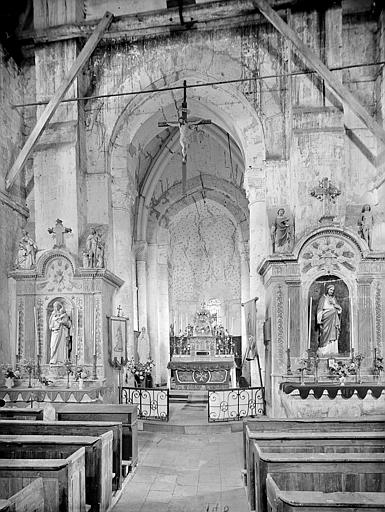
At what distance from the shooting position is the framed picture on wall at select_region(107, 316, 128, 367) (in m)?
10.7

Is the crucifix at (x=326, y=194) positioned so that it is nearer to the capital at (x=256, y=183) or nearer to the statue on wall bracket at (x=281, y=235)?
the statue on wall bracket at (x=281, y=235)

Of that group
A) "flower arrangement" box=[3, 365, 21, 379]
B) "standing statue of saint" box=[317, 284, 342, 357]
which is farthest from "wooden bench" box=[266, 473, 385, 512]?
"flower arrangement" box=[3, 365, 21, 379]

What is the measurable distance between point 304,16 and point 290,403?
791 cm

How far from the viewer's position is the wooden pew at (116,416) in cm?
734

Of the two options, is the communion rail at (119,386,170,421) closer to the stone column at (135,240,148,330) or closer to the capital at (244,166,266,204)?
the capital at (244,166,266,204)

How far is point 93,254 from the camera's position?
10.5m

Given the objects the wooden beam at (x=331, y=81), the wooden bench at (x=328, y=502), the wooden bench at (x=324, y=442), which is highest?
the wooden beam at (x=331, y=81)

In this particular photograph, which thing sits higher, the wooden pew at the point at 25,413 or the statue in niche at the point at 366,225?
the statue in niche at the point at 366,225

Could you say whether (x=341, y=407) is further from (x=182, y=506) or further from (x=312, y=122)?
(x=312, y=122)

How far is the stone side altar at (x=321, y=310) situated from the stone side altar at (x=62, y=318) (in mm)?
3333

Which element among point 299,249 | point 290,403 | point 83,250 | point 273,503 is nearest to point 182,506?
Result: point 273,503

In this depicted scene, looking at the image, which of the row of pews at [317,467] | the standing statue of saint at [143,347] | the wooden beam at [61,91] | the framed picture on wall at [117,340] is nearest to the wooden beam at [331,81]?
the wooden beam at [61,91]

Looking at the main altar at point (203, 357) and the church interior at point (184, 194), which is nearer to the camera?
the church interior at point (184, 194)

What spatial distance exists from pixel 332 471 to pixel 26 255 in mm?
8132
